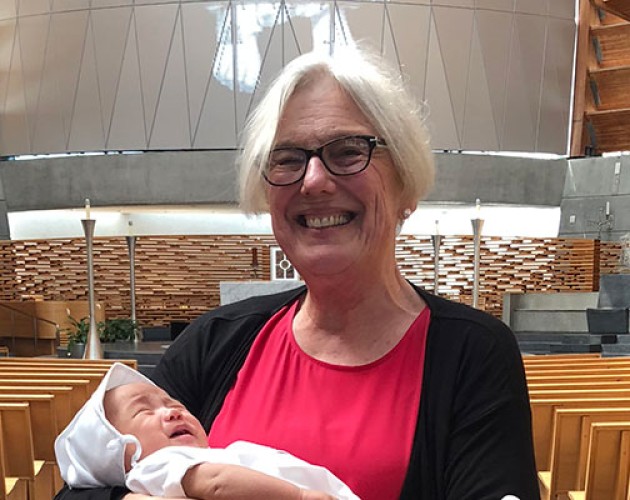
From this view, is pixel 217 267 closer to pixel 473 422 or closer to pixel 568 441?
pixel 568 441

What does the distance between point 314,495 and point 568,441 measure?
2.31 meters

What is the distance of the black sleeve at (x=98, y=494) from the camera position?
3.86ft

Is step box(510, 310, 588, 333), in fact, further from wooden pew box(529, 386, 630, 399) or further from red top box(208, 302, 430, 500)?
red top box(208, 302, 430, 500)

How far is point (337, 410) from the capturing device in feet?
3.98

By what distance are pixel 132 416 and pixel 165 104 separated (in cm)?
1197

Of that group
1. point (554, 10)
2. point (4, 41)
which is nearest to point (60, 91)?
point (4, 41)

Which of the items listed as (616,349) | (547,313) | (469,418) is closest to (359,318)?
(469,418)

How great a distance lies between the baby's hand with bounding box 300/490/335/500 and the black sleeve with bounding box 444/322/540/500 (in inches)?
7.9

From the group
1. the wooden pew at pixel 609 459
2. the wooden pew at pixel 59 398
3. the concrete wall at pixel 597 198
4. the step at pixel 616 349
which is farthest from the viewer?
the concrete wall at pixel 597 198

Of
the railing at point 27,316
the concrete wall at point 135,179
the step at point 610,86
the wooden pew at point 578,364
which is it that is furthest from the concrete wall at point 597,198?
the railing at point 27,316

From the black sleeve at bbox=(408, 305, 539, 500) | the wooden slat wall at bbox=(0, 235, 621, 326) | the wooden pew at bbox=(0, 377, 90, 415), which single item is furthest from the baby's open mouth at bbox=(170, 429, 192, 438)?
the wooden slat wall at bbox=(0, 235, 621, 326)

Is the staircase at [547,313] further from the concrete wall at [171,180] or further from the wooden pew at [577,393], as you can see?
the wooden pew at [577,393]

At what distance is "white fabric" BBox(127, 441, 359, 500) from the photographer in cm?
113

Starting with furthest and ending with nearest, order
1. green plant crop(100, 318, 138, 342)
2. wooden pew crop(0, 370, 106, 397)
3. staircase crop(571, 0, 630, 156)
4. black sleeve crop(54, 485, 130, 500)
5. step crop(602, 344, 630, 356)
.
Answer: staircase crop(571, 0, 630, 156) → green plant crop(100, 318, 138, 342) → step crop(602, 344, 630, 356) → wooden pew crop(0, 370, 106, 397) → black sleeve crop(54, 485, 130, 500)
